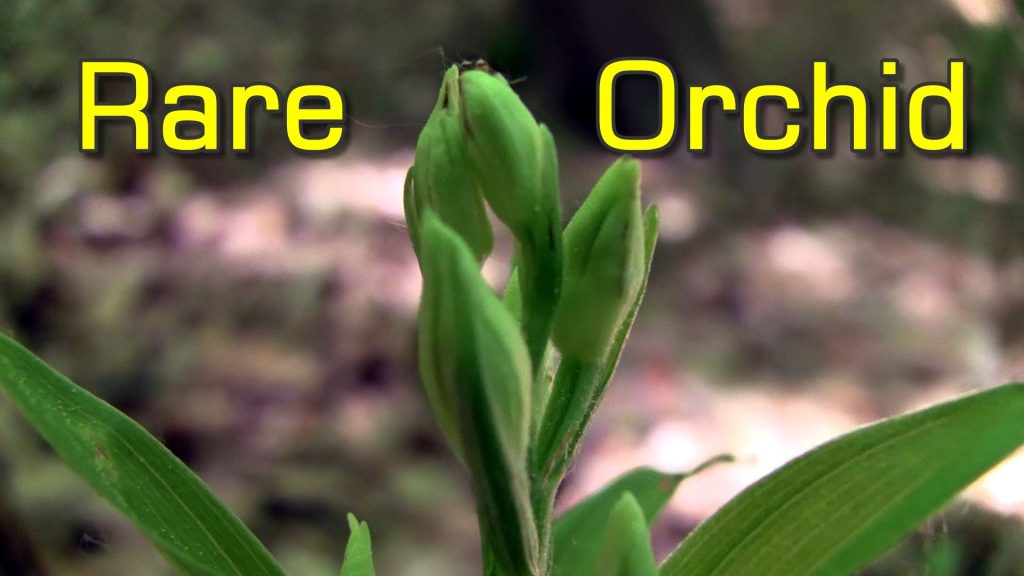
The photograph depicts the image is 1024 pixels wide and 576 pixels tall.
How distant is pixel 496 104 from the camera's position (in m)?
0.44

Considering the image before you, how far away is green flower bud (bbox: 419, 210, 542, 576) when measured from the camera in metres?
0.36

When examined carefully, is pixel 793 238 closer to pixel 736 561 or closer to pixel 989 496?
pixel 989 496

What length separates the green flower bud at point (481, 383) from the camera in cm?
36

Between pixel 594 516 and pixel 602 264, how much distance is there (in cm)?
24

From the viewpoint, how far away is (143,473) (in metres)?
0.47

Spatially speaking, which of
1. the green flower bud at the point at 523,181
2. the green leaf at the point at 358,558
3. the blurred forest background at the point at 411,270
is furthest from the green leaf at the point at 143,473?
the blurred forest background at the point at 411,270

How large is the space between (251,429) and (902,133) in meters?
2.14

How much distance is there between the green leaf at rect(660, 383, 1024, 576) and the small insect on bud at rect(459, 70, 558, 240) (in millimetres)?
173

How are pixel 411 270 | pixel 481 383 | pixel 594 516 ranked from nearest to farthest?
1. pixel 481 383
2. pixel 594 516
3. pixel 411 270

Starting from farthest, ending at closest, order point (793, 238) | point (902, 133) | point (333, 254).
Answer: point (902, 133), point (793, 238), point (333, 254)

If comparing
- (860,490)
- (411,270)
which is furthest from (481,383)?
(411,270)

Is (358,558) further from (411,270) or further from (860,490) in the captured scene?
(411,270)

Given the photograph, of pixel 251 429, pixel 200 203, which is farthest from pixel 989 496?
pixel 200 203

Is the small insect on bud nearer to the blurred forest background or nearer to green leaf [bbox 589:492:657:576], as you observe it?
green leaf [bbox 589:492:657:576]
